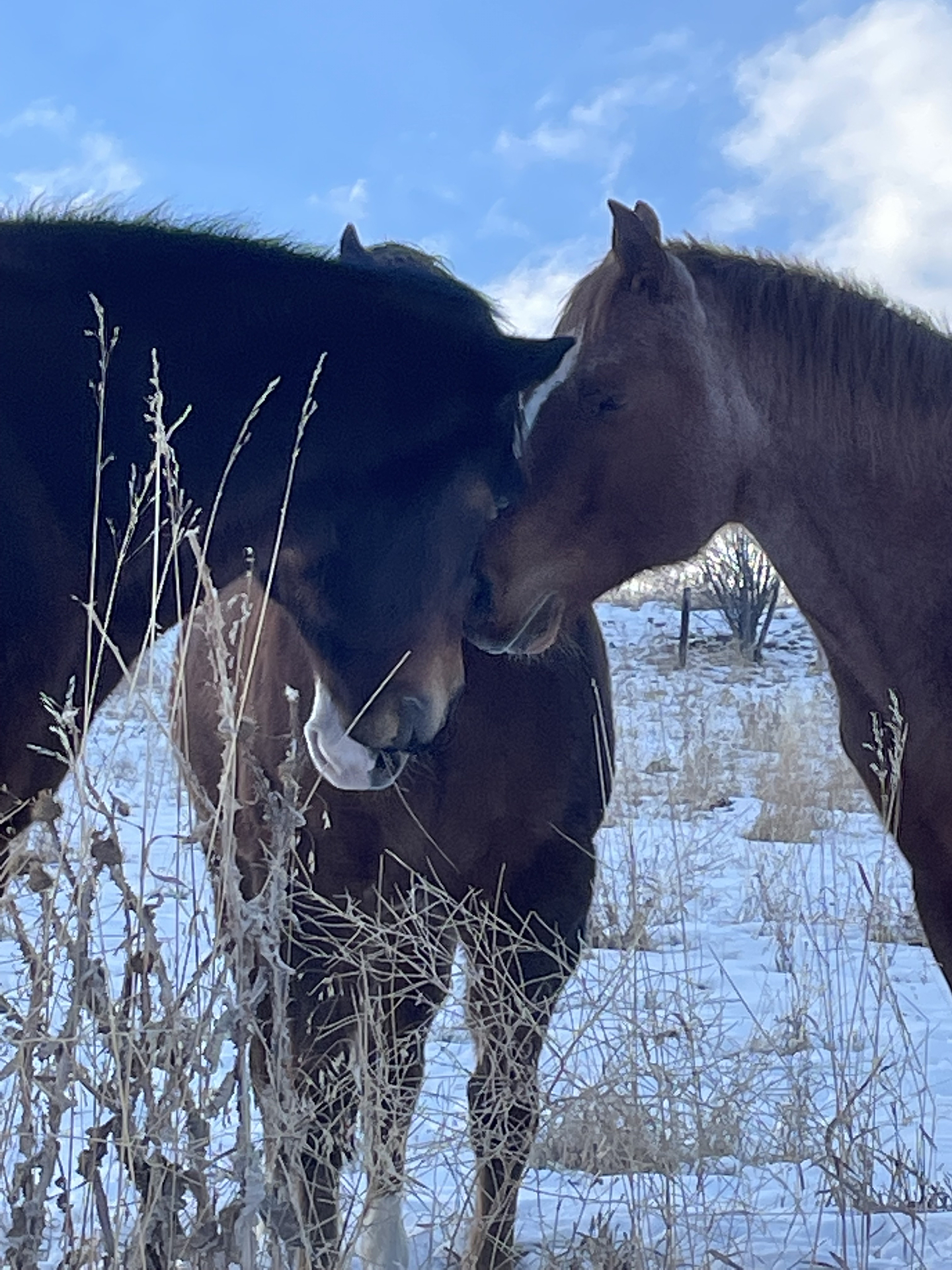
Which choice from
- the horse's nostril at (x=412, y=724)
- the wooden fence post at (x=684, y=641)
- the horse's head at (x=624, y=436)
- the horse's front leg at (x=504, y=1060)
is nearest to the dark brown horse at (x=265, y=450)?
the horse's nostril at (x=412, y=724)

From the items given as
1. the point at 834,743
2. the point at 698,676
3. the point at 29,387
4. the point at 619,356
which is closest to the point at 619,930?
the point at 619,356

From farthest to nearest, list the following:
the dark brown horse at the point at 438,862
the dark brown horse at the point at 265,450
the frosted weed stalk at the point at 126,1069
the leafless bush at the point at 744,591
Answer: the leafless bush at the point at 744,591, the dark brown horse at the point at 438,862, the dark brown horse at the point at 265,450, the frosted weed stalk at the point at 126,1069

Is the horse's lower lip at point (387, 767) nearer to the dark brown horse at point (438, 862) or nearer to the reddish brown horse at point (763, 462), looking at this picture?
the dark brown horse at point (438, 862)

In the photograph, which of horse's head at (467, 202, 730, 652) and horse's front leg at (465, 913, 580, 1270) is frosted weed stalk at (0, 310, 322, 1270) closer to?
horse's front leg at (465, 913, 580, 1270)

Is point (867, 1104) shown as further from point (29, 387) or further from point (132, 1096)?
point (29, 387)

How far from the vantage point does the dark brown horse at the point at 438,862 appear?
7.97 ft

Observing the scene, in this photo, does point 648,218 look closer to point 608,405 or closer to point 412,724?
point 608,405

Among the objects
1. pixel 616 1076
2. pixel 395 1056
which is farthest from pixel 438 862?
pixel 616 1076

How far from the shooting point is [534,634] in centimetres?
262

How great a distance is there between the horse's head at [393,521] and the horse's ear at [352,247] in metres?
0.66

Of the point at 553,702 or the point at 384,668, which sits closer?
the point at 384,668

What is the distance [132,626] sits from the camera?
6.95 ft

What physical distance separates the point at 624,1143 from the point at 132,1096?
959 mm

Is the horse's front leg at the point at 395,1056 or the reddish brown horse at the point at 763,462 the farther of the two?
the reddish brown horse at the point at 763,462
